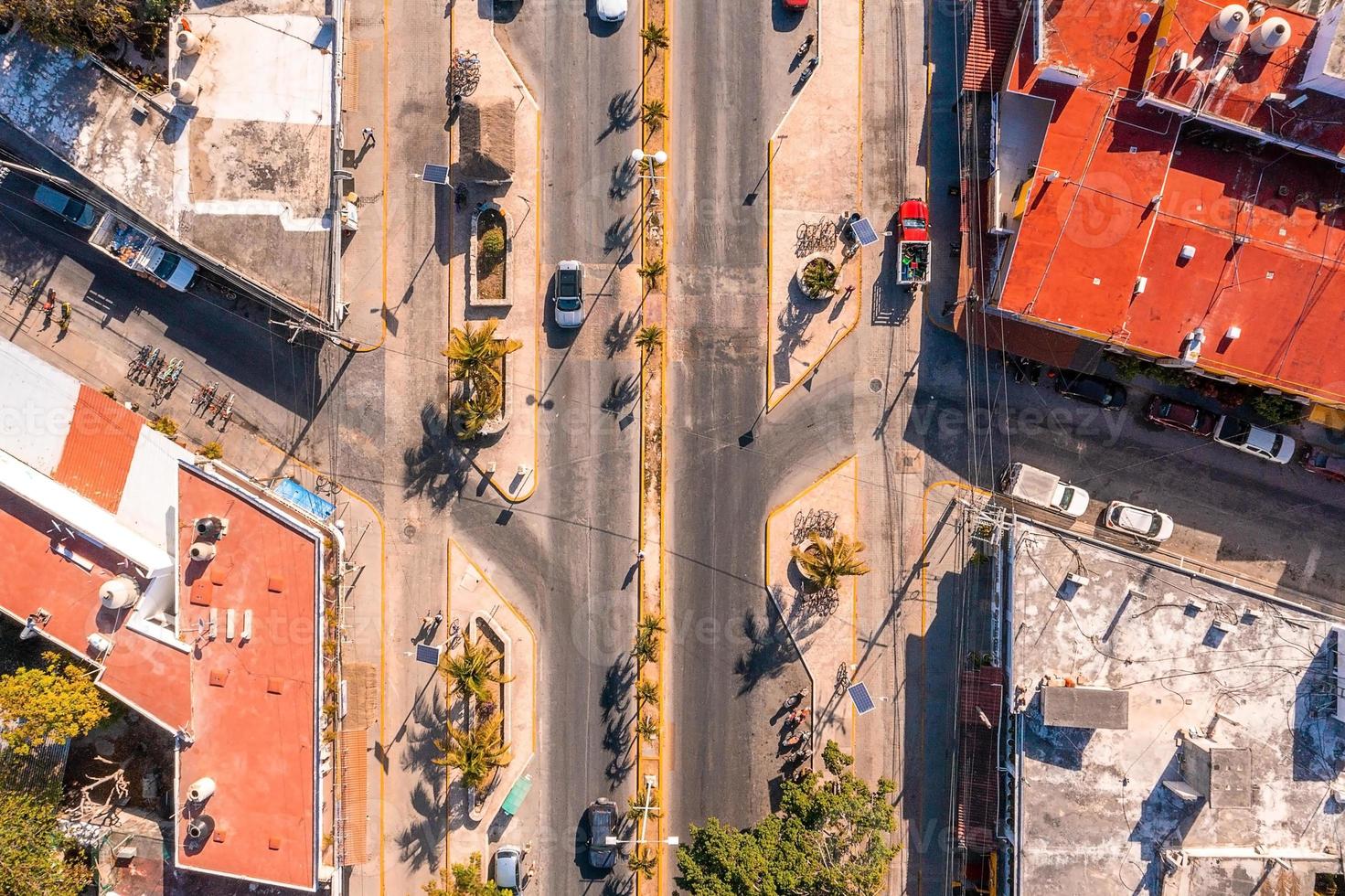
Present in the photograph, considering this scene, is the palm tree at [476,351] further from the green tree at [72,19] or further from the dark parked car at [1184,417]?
the dark parked car at [1184,417]

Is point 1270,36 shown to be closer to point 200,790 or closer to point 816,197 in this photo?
point 816,197

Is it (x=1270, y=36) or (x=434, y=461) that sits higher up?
(x=1270, y=36)

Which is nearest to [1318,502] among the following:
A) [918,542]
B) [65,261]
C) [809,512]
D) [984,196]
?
[918,542]

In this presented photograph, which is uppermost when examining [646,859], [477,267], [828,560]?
[477,267]

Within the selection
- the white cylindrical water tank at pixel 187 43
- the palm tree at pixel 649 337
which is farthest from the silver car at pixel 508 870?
the white cylindrical water tank at pixel 187 43

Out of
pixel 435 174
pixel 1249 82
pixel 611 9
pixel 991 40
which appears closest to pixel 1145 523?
pixel 1249 82

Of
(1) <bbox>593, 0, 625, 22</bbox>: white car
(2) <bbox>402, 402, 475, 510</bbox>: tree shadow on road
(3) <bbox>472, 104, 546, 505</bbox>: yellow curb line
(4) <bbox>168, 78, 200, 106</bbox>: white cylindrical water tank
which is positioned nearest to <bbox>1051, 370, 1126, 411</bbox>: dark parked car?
(3) <bbox>472, 104, 546, 505</bbox>: yellow curb line

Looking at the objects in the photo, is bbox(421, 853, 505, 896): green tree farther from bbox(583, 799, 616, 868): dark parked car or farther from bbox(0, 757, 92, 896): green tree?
bbox(0, 757, 92, 896): green tree

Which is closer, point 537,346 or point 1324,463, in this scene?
point 1324,463
